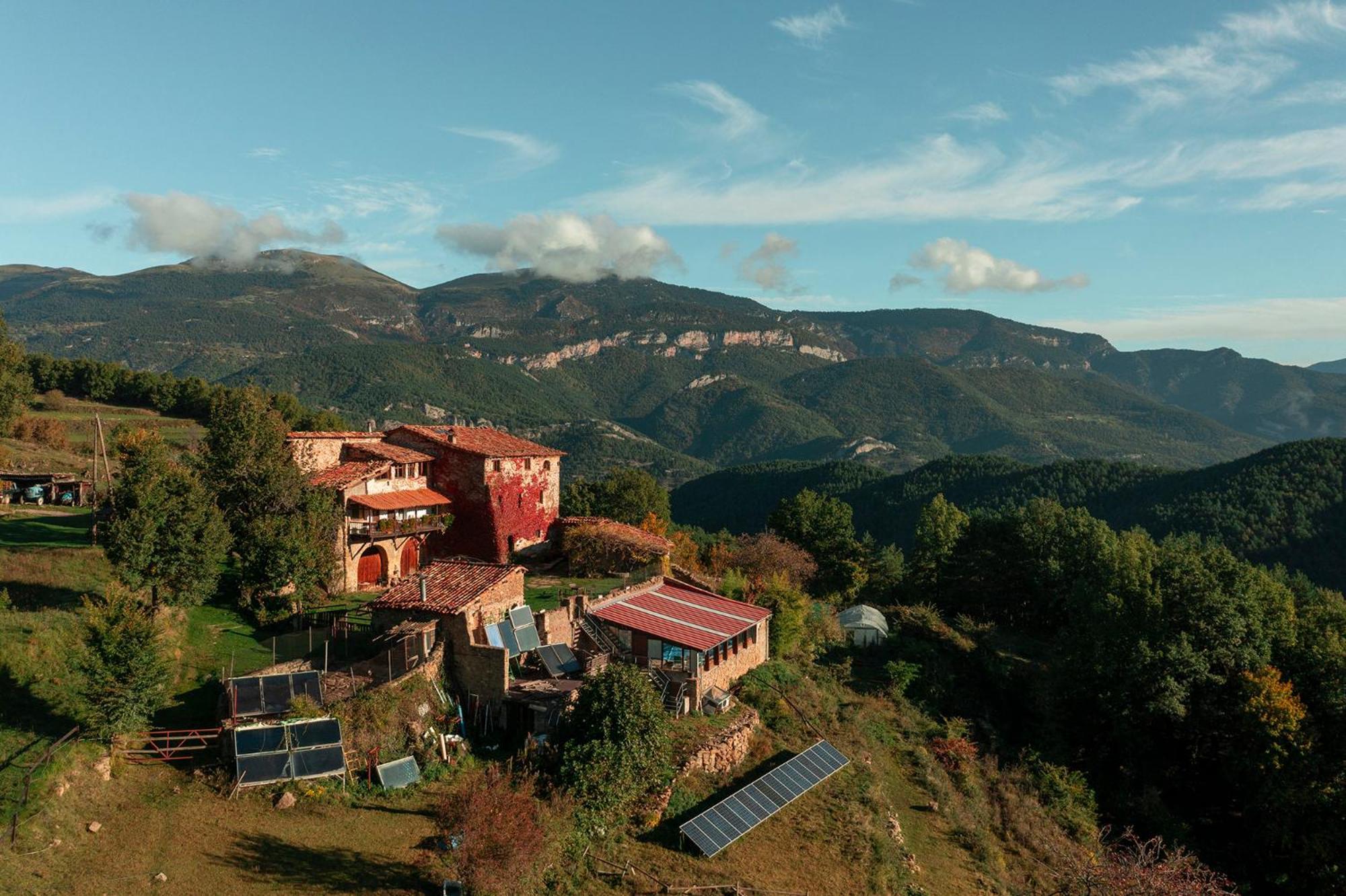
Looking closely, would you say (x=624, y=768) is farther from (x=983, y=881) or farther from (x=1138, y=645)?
(x=1138, y=645)

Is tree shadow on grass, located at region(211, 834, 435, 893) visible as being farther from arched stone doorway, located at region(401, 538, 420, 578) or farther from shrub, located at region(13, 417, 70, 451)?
shrub, located at region(13, 417, 70, 451)

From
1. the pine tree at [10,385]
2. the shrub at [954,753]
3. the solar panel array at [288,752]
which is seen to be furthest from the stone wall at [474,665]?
the pine tree at [10,385]

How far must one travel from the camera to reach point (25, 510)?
38.1 metres

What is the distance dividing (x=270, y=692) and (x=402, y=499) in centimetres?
1668

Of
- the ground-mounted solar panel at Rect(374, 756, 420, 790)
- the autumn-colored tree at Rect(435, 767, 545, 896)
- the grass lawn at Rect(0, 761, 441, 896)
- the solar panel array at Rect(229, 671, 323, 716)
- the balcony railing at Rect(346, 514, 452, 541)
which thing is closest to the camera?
the grass lawn at Rect(0, 761, 441, 896)

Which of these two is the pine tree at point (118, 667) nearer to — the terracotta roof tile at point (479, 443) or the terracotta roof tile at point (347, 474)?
the terracotta roof tile at point (347, 474)

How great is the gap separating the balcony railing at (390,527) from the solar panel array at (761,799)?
61.1 ft

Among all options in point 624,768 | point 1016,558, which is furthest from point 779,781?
point 1016,558

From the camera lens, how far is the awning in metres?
33.6

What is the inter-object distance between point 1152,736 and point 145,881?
35379 millimetres

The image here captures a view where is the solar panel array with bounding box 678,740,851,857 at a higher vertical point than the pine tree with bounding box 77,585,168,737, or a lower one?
lower

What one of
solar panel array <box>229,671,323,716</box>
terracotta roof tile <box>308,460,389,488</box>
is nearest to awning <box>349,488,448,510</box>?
terracotta roof tile <box>308,460,389,488</box>

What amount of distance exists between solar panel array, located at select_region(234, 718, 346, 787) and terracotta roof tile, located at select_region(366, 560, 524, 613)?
16.9ft

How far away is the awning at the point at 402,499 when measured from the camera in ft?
110
